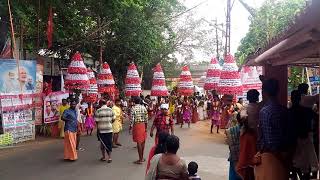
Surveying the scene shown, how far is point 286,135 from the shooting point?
214 inches

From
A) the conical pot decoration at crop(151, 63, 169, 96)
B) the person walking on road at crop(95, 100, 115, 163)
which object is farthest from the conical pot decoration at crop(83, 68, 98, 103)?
the person walking on road at crop(95, 100, 115, 163)

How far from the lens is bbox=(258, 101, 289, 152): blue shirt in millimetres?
5371

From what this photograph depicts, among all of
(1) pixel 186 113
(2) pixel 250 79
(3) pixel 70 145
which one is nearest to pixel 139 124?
(3) pixel 70 145

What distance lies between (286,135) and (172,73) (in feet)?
123

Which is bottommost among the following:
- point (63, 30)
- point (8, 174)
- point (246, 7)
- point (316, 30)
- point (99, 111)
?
point (8, 174)

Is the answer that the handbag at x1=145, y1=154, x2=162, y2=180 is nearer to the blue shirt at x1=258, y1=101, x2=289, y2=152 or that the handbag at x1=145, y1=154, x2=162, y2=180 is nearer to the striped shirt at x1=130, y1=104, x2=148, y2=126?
the blue shirt at x1=258, y1=101, x2=289, y2=152

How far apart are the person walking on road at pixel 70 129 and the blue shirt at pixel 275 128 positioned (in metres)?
7.22

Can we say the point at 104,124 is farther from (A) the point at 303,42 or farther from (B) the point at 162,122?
(A) the point at 303,42

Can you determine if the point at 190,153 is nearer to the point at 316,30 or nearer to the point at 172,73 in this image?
the point at 316,30

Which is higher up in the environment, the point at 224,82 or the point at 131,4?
the point at 131,4

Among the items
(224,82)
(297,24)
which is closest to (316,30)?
(297,24)

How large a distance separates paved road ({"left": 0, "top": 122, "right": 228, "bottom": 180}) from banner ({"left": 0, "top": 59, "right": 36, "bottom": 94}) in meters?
1.95

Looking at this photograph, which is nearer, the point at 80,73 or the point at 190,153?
the point at 190,153

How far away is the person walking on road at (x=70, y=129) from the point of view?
1167 cm
